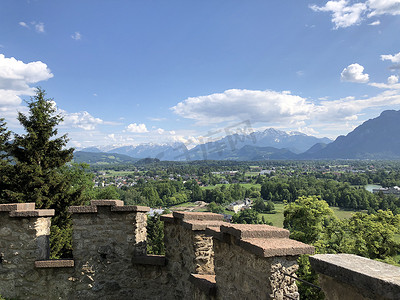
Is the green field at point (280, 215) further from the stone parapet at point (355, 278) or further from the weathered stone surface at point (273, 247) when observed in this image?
the stone parapet at point (355, 278)

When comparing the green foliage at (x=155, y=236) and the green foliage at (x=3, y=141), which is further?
→ the green foliage at (x=155, y=236)

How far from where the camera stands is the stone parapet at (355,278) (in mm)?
2004

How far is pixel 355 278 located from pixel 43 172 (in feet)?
54.4

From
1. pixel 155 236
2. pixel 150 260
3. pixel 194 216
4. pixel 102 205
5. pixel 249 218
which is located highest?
pixel 102 205

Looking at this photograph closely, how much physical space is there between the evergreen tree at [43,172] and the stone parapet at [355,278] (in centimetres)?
1410

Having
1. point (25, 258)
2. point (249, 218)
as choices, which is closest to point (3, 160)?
point (25, 258)


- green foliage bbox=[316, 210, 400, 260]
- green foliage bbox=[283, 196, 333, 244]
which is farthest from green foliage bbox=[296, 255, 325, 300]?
green foliage bbox=[283, 196, 333, 244]

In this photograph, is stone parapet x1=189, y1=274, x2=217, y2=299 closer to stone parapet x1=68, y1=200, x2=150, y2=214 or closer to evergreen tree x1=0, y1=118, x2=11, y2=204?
stone parapet x1=68, y1=200, x2=150, y2=214

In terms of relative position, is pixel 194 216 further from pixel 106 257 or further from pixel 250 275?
pixel 106 257

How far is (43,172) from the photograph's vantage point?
50.2 ft

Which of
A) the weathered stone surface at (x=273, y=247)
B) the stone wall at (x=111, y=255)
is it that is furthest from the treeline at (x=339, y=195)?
the weathered stone surface at (x=273, y=247)

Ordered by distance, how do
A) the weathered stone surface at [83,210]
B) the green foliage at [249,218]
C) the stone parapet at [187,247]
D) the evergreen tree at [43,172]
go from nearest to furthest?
the stone parapet at [187,247]
the weathered stone surface at [83,210]
the evergreen tree at [43,172]
the green foliage at [249,218]

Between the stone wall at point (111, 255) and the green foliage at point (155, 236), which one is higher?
the stone wall at point (111, 255)

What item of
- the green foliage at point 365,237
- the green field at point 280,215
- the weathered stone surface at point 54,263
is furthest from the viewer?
the green field at point 280,215
